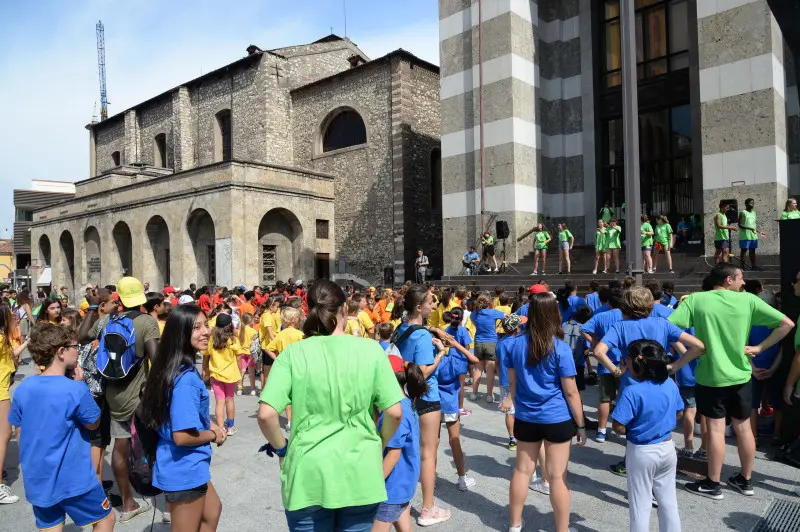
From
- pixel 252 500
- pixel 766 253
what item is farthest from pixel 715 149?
pixel 252 500

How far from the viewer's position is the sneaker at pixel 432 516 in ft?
13.5

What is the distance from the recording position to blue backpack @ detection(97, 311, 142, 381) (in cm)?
409

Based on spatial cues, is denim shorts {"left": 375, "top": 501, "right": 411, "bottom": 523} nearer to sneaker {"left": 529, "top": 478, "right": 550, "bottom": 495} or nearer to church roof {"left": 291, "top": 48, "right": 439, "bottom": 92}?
sneaker {"left": 529, "top": 478, "right": 550, "bottom": 495}

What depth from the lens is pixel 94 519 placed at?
3.22m

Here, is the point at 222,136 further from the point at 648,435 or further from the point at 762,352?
the point at 648,435

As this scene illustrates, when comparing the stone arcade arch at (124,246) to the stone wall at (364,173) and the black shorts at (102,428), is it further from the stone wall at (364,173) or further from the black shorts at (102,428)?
the black shorts at (102,428)

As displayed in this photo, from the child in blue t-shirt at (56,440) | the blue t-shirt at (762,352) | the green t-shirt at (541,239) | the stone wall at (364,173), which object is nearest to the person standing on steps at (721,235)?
the green t-shirt at (541,239)

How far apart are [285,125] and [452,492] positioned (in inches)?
1076

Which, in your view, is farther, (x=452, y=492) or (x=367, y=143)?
(x=367, y=143)

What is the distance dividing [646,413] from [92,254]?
1334 inches

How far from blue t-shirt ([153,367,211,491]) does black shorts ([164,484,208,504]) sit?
3 centimetres

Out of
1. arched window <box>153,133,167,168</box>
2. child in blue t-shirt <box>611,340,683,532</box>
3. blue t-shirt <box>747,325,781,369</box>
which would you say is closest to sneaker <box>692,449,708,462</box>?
blue t-shirt <box>747,325,781,369</box>

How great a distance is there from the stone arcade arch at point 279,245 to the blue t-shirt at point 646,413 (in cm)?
2240

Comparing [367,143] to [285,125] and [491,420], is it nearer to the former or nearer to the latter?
[285,125]
